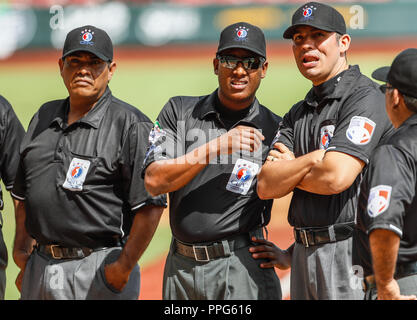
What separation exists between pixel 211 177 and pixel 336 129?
674 millimetres

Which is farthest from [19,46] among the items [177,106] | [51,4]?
[177,106]

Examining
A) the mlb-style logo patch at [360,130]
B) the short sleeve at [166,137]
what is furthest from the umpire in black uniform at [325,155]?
the short sleeve at [166,137]

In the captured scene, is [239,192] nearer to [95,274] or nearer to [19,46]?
[95,274]

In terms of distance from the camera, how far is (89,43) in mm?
3344

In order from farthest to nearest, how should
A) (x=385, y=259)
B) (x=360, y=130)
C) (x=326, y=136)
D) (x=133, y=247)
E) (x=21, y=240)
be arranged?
1. (x=21, y=240)
2. (x=133, y=247)
3. (x=326, y=136)
4. (x=360, y=130)
5. (x=385, y=259)

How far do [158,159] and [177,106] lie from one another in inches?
14.3

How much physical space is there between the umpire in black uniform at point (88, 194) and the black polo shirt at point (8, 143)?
0.82 feet

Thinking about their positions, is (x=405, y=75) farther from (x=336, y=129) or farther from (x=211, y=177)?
(x=211, y=177)

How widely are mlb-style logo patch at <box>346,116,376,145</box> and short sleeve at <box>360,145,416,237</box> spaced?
0.38 metres

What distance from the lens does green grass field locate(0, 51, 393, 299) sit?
492 inches

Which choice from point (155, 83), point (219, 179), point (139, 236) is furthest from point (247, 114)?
point (155, 83)

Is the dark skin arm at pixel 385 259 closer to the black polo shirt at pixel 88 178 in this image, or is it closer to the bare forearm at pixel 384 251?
the bare forearm at pixel 384 251

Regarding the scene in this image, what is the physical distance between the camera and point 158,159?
3.18m

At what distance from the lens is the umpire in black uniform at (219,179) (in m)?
3.12
